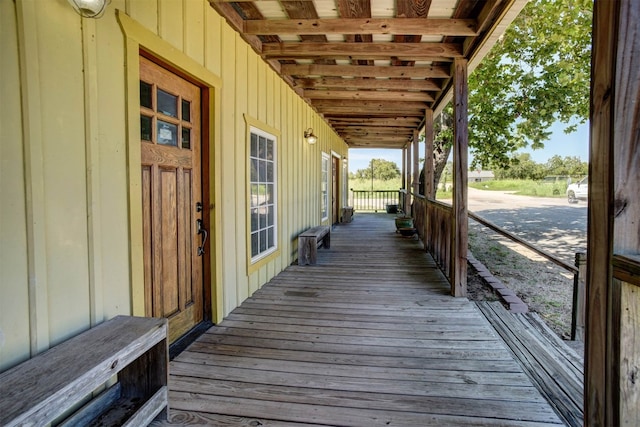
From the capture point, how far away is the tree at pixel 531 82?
6559 millimetres

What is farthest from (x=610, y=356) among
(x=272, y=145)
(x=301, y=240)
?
(x=301, y=240)

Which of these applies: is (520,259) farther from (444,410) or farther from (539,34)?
(444,410)

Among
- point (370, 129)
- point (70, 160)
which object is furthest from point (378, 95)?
point (70, 160)

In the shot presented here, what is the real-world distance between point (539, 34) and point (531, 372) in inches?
286

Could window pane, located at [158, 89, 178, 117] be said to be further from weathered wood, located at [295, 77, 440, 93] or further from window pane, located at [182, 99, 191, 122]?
weathered wood, located at [295, 77, 440, 93]

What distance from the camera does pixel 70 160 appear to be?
1.58 metres

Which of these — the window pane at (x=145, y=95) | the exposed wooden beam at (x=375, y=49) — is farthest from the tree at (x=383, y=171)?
the window pane at (x=145, y=95)

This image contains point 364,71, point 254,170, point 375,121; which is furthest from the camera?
point 375,121

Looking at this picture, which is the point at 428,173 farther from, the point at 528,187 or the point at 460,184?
the point at 528,187

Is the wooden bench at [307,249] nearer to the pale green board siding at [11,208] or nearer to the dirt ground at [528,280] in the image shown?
the dirt ground at [528,280]

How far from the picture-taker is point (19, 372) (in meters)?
1.25

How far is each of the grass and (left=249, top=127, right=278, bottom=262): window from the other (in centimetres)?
1867

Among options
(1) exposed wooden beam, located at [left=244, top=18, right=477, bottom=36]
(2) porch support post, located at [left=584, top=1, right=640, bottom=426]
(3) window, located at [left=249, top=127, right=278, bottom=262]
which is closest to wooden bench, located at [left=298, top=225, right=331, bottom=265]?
(3) window, located at [left=249, top=127, right=278, bottom=262]

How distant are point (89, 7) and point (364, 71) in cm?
340
